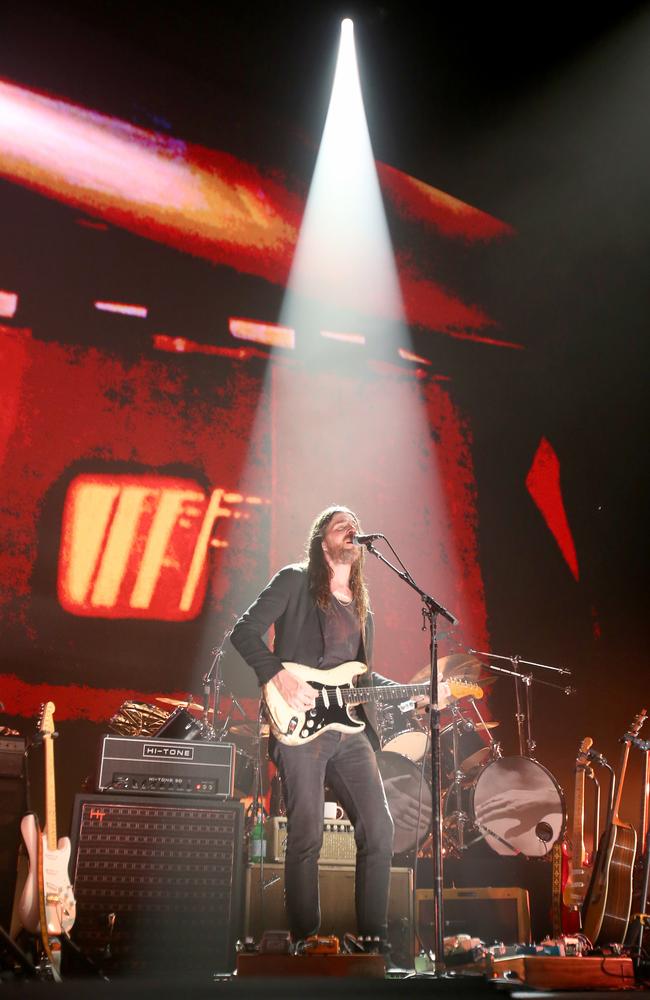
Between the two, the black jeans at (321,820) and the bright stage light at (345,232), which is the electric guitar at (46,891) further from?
the bright stage light at (345,232)

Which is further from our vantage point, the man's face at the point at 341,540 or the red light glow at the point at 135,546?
the red light glow at the point at 135,546

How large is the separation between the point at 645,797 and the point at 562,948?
0.95 metres

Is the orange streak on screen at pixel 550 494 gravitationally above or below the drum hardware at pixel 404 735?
above

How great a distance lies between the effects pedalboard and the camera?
137 inches

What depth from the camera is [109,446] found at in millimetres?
5160

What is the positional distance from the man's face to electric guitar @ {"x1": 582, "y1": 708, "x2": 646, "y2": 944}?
6.02 ft

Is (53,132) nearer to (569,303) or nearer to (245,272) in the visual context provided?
(245,272)

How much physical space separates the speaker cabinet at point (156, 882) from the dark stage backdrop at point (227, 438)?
1.47 m

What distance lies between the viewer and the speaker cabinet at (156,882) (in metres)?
3.18

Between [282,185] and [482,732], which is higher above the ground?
[282,185]

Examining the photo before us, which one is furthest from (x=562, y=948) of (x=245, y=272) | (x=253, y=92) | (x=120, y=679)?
(x=253, y=92)

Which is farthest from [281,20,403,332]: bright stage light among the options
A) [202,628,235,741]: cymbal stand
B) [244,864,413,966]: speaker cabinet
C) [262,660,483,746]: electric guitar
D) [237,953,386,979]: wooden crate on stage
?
[237,953,386,979]: wooden crate on stage

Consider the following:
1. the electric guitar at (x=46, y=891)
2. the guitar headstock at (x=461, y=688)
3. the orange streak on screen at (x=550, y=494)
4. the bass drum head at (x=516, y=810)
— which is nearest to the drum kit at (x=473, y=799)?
the bass drum head at (x=516, y=810)

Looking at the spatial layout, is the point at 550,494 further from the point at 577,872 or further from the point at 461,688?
the point at 577,872
